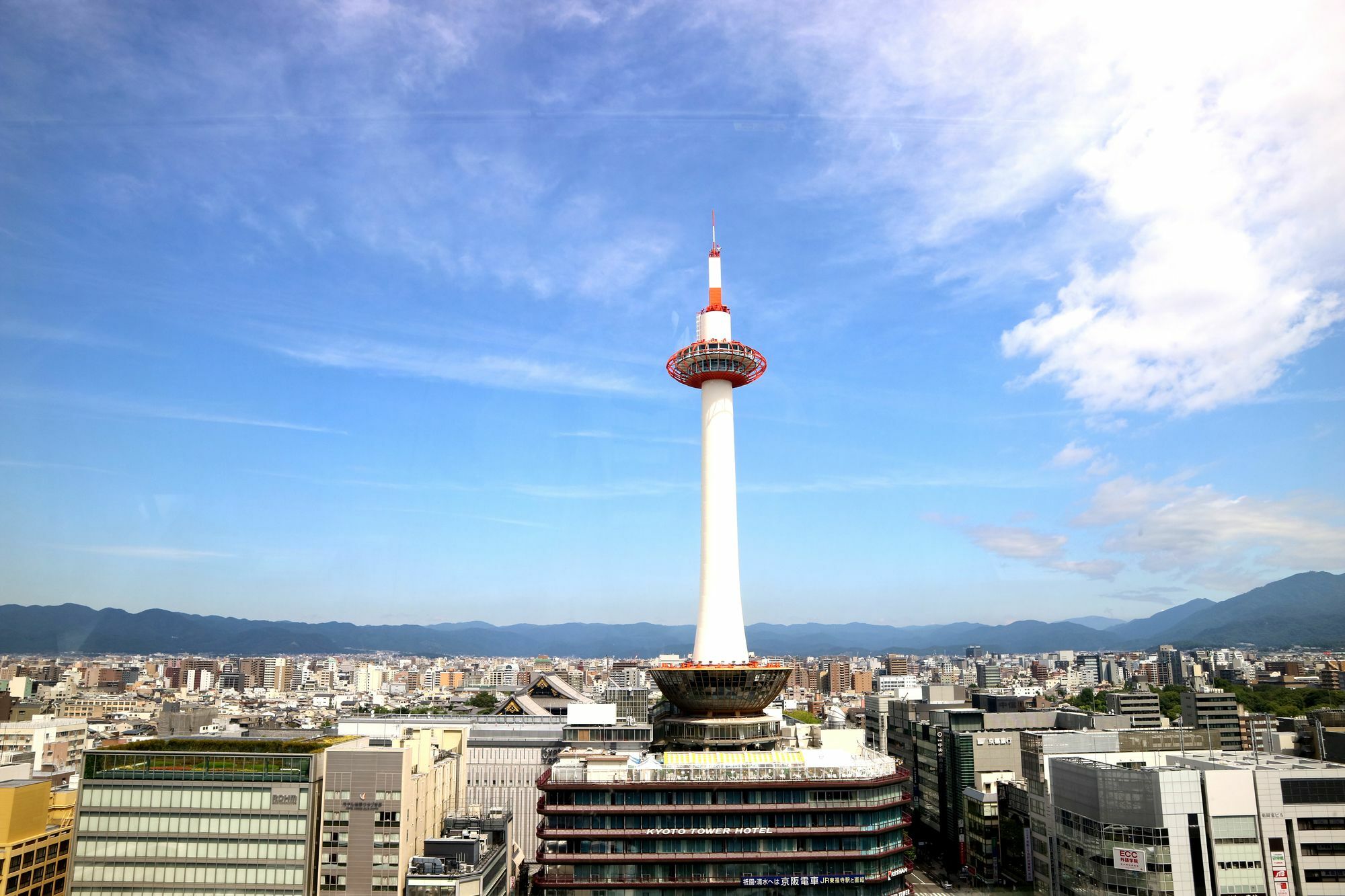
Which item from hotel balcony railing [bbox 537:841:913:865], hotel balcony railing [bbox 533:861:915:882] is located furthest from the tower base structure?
hotel balcony railing [bbox 533:861:915:882]

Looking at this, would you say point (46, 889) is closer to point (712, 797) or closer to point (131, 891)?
point (131, 891)

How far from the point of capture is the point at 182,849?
1622 inches

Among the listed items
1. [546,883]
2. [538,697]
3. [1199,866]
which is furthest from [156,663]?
[1199,866]

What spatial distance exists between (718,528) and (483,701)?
338 ft

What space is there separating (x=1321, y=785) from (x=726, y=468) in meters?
33.6

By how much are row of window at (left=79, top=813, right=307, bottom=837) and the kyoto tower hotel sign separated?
65.6 ft

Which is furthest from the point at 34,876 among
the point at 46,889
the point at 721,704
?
the point at 721,704

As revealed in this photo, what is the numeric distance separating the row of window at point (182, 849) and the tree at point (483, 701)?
95087 millimetres

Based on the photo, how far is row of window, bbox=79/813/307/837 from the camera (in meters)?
41.4

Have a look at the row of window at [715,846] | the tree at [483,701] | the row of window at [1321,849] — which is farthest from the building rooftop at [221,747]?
the tree at [483,701]

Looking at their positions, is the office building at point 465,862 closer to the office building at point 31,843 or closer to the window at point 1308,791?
the office building at point 31,843

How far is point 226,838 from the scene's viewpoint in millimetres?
41406

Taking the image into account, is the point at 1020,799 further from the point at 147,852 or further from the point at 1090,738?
the point at 147,852

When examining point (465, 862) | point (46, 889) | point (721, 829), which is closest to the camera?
point (721, 829)
